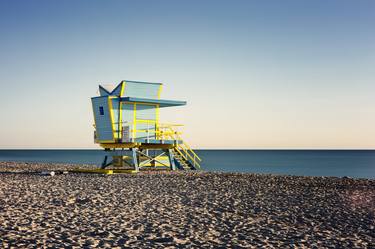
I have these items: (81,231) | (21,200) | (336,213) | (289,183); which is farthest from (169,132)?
(81,231)

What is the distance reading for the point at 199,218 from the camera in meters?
13.3

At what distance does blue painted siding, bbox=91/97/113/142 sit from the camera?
30023mm

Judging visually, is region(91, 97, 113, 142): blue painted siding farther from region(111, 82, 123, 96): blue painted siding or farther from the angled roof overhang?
the angled roof overhang

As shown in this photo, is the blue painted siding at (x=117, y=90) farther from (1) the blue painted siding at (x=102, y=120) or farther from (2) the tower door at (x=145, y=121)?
(2) the tower door at (x=145, y=121)

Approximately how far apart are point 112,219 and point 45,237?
2.72 meters

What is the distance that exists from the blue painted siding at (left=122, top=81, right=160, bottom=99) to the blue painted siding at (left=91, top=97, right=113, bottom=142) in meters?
1.65

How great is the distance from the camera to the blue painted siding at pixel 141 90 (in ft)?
100

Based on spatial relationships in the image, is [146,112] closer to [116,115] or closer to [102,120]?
[116,115]

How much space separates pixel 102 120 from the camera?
30547 mm

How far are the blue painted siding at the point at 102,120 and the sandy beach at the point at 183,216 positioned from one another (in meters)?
8.81

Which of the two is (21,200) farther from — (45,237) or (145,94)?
(145,94)

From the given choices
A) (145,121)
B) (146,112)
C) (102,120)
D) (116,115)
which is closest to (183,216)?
(116,115)

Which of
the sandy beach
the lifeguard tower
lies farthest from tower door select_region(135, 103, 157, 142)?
the sandy beach

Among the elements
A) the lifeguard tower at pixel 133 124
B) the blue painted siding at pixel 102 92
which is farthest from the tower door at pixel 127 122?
the blue painted siding at pixel 102 92
